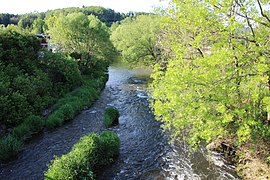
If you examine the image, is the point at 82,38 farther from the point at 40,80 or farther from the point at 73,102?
the point at 73,102

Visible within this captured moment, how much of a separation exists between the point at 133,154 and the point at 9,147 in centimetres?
825

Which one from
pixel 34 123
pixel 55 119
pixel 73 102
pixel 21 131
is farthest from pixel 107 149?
pixel 73 102

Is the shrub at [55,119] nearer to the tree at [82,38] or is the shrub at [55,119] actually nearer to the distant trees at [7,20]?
the tree at [82,38]

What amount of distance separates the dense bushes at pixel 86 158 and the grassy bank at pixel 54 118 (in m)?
3.90

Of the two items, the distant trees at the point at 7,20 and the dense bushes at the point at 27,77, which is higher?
the distant trees at the point at 7,20


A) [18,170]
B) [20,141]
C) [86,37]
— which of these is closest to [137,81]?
[86,37]

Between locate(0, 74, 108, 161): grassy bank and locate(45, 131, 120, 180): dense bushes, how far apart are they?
A: 3897 mm

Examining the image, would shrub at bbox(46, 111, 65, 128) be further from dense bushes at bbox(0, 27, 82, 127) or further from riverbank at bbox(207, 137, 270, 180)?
riverbank at bbox(207, 137, 270, 180)

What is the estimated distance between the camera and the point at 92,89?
3155 cm

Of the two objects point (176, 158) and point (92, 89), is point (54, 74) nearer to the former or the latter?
point (92, 89)

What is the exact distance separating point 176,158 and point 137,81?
25.4 m

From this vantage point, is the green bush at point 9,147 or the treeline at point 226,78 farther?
the green bush at point 9,147

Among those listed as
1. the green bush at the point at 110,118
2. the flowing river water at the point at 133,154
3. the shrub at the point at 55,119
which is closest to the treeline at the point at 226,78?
the flowing river water at the point at 133,154

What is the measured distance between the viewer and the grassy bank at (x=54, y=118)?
16.8 m
